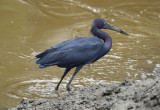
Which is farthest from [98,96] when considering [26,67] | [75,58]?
[26,67]

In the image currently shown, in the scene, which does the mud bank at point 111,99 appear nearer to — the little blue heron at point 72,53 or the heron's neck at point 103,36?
the little blue heron at point 72,53

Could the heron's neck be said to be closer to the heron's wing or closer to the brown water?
the heron's wing

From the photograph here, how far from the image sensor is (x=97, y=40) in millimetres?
6547

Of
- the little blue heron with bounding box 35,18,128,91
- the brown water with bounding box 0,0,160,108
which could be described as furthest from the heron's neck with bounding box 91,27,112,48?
the brown water with bounding box 0,0,160,108

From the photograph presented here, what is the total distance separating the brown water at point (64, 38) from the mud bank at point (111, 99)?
0.92 metres

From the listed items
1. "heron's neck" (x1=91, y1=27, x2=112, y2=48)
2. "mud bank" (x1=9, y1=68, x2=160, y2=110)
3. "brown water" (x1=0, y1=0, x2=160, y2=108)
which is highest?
"heron's neck" (x1=91, y1=27, x2=112, y2=48)

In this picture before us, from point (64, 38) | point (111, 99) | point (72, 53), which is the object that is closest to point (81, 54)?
point (72, 53)

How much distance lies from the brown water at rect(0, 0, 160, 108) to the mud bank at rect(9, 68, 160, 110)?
92 cm

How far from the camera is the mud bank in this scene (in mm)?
4507

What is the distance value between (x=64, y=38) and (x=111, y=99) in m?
5.13

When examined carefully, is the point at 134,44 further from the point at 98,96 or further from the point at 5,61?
the point at 98,96

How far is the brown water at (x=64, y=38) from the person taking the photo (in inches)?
290

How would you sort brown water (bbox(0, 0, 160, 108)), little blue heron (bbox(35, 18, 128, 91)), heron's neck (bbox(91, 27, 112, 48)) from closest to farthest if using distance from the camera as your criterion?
little blue heron (bbox(35, 18, 128, 91)), heron's neck (bbox(91, 27, 112, 48)), brown water (bbox(0, 0, 160, 108))

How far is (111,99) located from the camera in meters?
5.04
